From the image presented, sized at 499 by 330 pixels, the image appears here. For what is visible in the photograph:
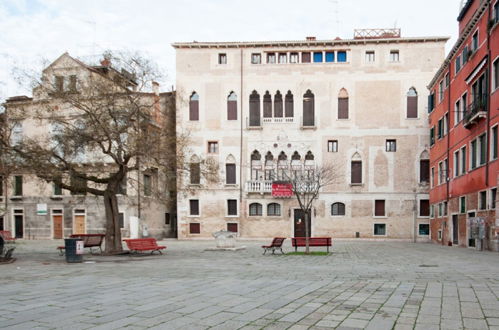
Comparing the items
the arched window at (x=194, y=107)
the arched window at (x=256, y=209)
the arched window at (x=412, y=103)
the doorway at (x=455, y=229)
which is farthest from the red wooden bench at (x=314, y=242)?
the arched window at (x=194, y=107)

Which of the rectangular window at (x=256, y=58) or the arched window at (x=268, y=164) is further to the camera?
the rectangular window at (x=256, y=58)

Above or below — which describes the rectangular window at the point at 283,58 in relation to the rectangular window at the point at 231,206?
above

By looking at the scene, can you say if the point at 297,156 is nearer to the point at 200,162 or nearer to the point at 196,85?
the point at 196,85

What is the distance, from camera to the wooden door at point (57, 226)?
37938 mm

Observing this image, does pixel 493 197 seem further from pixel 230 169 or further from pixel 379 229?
pixel 230 169

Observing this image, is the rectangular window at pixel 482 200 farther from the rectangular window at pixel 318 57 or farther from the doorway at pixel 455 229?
the rectangular window at pixel 318 57

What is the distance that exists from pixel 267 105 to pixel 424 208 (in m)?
14.8

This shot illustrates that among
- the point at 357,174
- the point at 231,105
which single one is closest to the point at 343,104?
the point at 357,174

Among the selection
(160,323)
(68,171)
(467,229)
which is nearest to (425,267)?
(160,323)

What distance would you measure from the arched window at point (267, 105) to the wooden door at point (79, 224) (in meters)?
16.7

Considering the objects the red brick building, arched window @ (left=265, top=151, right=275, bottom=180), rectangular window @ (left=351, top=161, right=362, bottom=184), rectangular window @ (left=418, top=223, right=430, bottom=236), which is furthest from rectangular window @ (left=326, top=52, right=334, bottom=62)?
rectangular window @ (left=418, top=223, right=430, bottom=236)

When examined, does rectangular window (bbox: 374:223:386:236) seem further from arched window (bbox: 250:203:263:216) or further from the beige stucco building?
arched window (bbox: 250:203:263:216)

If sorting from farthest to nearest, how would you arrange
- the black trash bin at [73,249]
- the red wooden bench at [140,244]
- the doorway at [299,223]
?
the doorway at [299,223]
the red wooden bench at [140,244]
the black trash bin at [73,249]

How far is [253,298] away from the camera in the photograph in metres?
8.59
